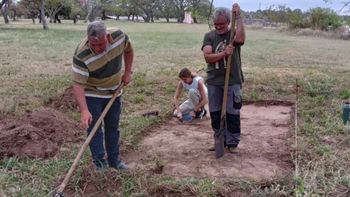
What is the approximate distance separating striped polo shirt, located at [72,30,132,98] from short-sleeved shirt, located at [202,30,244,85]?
3.08ft

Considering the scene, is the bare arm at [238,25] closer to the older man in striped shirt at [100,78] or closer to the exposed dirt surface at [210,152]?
the older man in striped shirt at [100,78]

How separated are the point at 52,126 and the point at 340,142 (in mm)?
3422

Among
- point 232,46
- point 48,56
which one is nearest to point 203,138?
point 232,46

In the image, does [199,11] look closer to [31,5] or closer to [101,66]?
[101,66]

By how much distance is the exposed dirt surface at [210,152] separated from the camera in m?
4.72

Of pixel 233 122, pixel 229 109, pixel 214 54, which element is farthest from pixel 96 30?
pixel 233 122

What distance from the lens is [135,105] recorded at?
25.2 ft

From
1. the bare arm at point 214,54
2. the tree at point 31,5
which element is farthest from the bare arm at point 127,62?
the tree at point 31,5

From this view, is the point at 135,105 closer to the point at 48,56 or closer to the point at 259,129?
the point at 259,129

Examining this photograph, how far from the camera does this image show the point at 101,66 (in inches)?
166

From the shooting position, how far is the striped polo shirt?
13.5 ft

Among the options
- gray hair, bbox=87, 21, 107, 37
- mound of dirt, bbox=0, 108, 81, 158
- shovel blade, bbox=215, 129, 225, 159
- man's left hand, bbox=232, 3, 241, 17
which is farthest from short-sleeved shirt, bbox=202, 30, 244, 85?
mound of dirt, bbox=0, 108, 81, 158

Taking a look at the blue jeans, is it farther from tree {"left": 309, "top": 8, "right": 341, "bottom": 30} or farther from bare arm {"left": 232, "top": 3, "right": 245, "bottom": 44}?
tree {"left": 309, "top": 8, "right": 341, "bottom": 30}

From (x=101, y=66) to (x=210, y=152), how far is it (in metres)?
1.78
